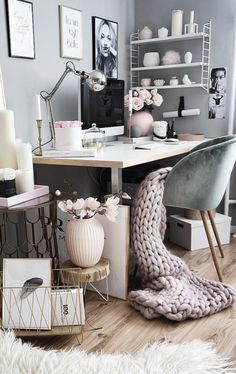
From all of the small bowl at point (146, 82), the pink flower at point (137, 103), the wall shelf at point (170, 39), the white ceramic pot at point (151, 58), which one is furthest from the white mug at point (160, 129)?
the wall shelf at point (170, 39)

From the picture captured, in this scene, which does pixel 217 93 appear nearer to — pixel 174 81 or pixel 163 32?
pixel 174 81

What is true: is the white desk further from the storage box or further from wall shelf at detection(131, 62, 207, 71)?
wall shelf at detection(131, 62, 207, 71)

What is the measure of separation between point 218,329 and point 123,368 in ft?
1.76

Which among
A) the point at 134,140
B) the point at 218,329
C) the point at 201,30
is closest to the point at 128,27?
the point at 201,30

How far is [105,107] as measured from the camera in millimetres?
2596

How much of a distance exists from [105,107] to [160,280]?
49.8 inches

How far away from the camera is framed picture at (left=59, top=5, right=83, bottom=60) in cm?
243

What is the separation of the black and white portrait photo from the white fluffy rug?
1.95 m

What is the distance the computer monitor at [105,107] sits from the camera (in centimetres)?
237

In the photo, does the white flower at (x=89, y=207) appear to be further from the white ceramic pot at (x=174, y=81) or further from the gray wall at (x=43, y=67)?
the white ceramic pot at (x=174, y=81)

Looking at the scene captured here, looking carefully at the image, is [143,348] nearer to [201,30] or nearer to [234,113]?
[234,113]

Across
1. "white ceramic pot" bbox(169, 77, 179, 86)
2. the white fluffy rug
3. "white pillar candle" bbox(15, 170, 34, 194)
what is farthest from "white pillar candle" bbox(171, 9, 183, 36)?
the white fluffy rug

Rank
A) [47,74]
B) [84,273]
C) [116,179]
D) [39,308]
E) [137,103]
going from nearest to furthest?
[39,308]
[84,273]
[116,179]
[47,74]
[137,103]

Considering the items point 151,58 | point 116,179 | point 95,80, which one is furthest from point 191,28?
point 116,179
